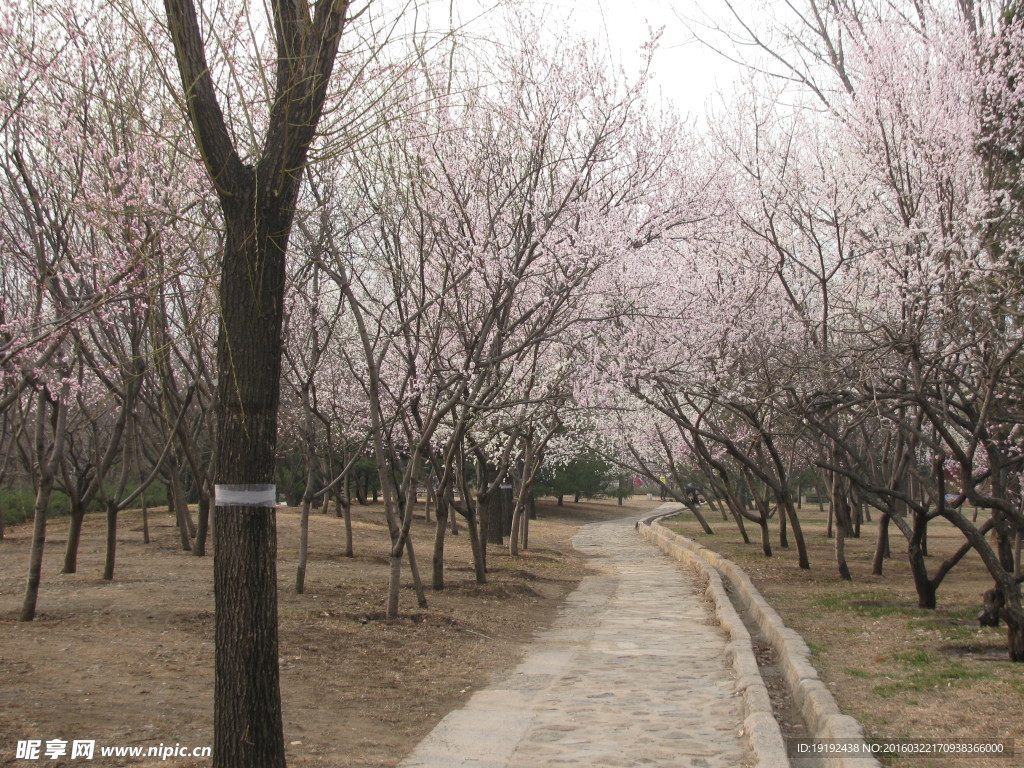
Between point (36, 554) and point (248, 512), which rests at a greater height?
point (248, 512)

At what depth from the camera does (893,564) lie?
60.8 ft

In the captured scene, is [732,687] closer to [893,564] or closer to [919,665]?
[919,665]

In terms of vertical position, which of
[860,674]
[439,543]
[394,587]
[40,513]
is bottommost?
[860,674]

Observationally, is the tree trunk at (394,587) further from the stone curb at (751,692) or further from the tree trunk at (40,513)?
the stone curb at (751,692)

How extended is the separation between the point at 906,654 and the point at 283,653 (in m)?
5.56

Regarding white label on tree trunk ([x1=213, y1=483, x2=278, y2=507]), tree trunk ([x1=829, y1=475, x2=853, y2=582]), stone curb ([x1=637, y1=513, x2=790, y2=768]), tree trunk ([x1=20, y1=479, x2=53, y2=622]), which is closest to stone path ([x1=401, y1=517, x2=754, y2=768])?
stone curb ([x1=637, y1=513, x2=790, y2=768])

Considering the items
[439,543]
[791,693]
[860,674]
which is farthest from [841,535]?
[791,693]

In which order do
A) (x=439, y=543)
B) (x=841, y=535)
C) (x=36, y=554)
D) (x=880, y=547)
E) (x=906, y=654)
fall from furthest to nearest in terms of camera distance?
(x=880, y=547) → (x=841, y=535) → (x=439, y=543) → (x=36, y=554) → (x=906, y=654)

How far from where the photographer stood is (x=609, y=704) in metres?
7.06

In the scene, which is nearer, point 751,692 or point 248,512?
point 248,512

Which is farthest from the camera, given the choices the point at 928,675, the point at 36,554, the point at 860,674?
the point at 36,554

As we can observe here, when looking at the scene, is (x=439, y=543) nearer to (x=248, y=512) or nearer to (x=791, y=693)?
(x=791, y=693)

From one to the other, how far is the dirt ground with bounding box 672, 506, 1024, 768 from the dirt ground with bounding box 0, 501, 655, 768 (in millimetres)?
2979

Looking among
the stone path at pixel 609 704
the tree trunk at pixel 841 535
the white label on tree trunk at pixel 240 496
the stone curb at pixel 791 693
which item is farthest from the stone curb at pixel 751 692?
the white label on tree trunk at pixel 240 496
